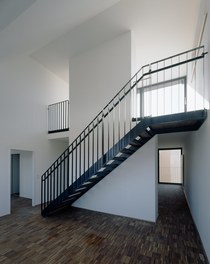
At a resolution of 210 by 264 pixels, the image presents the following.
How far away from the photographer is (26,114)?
20.4ft

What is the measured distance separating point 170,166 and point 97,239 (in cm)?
853

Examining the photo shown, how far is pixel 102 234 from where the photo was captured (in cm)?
379

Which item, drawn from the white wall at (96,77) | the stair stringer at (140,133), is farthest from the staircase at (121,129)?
the white wall at (96,77)

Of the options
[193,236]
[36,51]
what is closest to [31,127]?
[36,51]

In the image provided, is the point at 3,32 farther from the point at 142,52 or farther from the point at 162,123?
the point at 142,52

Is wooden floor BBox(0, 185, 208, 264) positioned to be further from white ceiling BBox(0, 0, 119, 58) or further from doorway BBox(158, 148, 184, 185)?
doorway BBox(158, 148, 184, 185)

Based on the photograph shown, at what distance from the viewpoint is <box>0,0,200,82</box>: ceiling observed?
8.81 feet

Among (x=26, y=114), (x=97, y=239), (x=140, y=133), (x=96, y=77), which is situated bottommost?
(x=97, y=239)

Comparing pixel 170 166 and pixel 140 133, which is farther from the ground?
pixel 140 133

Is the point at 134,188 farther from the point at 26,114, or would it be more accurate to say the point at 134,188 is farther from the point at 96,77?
the point at 26,114

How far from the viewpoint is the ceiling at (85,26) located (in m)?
2.69

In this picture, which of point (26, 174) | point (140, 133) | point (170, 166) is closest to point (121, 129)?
point (140, 133)

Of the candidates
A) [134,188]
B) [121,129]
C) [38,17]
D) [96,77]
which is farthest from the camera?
[96,77]

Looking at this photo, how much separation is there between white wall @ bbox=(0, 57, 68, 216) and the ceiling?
642mm
